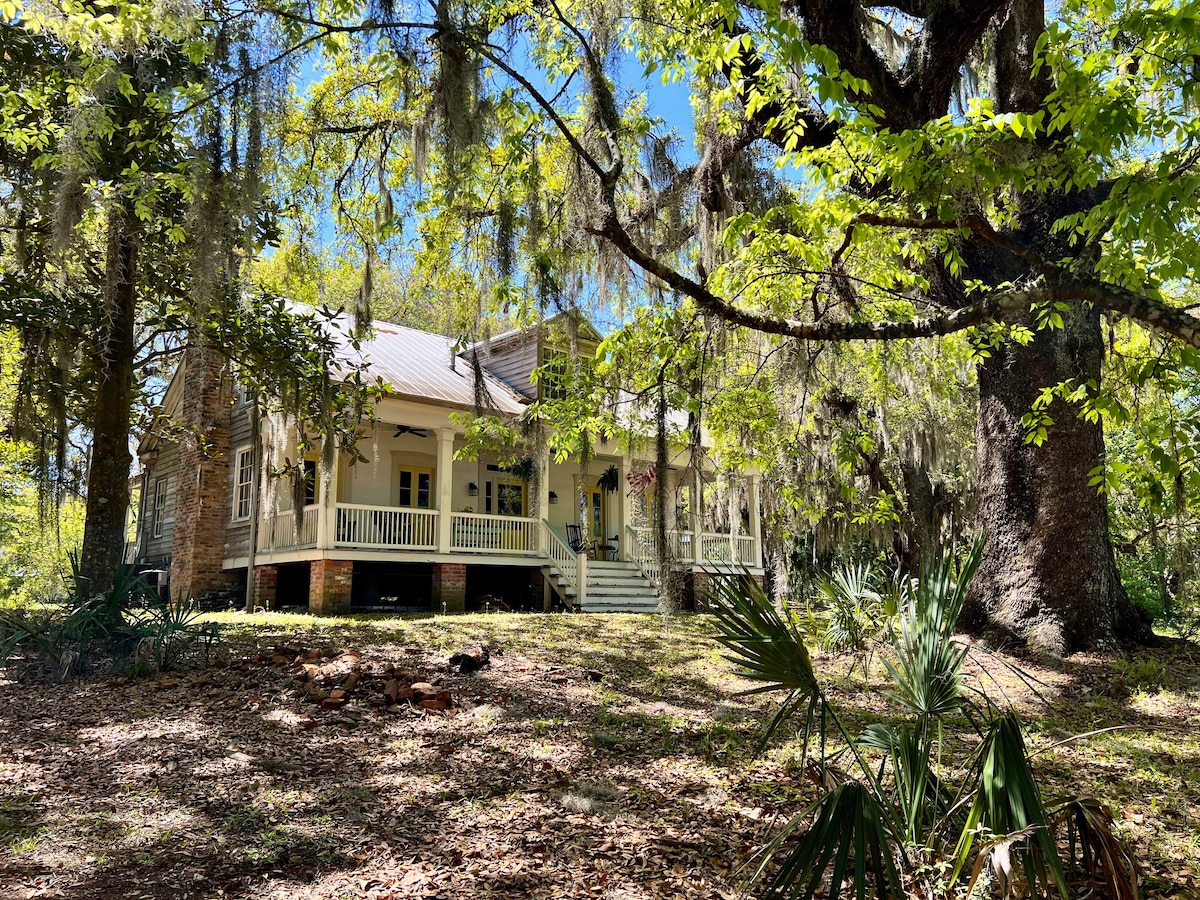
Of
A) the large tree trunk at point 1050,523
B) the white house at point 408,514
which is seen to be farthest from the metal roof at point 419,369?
the large tree trunk at point 1050,523

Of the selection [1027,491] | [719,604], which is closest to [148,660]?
[719,604]

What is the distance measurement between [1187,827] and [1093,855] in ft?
5.22

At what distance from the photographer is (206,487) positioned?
15969 mm

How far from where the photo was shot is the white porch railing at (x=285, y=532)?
1341 cm

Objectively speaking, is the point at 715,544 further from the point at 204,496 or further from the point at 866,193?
the point at 866,193

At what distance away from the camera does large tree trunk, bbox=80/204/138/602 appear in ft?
26.4

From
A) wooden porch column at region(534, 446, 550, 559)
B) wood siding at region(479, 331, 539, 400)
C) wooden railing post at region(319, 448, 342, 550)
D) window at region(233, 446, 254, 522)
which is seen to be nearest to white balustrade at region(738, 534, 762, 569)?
wooden porch column at region(534, 446, 550, 559)

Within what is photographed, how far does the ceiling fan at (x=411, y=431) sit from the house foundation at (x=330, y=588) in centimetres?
269

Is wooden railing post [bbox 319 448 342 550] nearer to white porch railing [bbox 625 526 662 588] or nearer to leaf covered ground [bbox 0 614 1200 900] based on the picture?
leaf covered ground [bbox 0 614 1200 900]

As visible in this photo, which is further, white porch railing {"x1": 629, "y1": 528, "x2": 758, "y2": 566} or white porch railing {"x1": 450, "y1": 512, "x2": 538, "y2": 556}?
white porch railing {"x1": 629, "y1": 528, "x2": 758, "y2": 566}

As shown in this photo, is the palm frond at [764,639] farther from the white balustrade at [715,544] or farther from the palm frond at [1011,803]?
the white balustrade at [715,544]

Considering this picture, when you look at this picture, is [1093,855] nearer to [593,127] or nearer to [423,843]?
[423,843]

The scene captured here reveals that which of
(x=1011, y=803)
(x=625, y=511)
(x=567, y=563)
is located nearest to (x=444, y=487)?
(x=567, y=563)

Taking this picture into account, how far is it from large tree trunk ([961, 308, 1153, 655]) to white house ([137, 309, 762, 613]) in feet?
17.7
